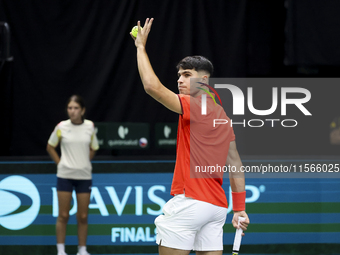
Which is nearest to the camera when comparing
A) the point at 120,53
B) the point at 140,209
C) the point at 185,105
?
the point at 185,105

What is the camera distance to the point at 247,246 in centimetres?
532

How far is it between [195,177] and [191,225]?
0.26 m

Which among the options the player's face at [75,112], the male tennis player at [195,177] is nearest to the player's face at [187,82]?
the male tennis player at [195,177]

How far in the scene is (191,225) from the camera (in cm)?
260

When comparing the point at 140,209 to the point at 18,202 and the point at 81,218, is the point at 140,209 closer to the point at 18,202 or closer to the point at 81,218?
the point at 81,218

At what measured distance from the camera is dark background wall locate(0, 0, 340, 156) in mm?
5730

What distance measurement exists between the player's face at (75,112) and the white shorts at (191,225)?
2.64m

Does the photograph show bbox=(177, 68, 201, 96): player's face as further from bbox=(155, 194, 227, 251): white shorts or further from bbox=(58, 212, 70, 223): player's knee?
bbox=(58, 212, 70, 223): player's knee

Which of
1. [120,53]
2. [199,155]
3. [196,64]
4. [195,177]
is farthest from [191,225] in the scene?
[120,53]

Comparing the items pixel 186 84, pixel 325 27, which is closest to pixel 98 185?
pixel 186 84

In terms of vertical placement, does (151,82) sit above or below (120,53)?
below

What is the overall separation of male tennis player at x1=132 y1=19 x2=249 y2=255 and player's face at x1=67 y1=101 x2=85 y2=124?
8.47 ft

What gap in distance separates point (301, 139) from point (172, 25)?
209 cm

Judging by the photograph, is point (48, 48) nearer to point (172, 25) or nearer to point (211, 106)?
point (172, 25)
